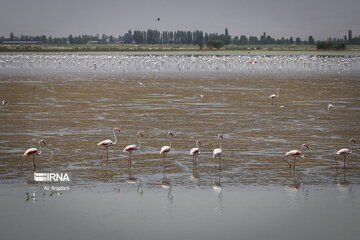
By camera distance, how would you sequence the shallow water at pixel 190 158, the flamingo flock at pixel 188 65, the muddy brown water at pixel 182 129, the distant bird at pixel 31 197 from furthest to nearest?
the flamingo flock at pixel 188 65, the muddy brown water at pixel 182 129, the distant bird at pixel 31 197, the shallow water at pixel 190 158

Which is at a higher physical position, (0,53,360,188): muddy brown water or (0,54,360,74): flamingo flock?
(0,54,360,74): flamingo flock

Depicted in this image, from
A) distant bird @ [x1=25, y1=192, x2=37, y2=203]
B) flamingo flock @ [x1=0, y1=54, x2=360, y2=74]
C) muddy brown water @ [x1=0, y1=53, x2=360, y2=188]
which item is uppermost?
flamingo flock @ [x1=0, y1=54, x2=360, y2=74]

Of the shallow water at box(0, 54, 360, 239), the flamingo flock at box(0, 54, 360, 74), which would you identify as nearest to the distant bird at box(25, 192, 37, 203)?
the shallow water at box(0, 54, 360, 239)

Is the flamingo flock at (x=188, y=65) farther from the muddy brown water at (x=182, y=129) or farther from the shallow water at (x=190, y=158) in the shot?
the shallow water at (x=190, y=158)

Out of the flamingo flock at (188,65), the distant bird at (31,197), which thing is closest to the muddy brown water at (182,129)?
the distant bird at (31,197)

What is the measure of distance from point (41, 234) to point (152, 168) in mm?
5699

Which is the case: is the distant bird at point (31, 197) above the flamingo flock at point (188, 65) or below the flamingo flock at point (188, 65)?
below

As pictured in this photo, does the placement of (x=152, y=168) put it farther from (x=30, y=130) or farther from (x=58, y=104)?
(x=58, y=104)

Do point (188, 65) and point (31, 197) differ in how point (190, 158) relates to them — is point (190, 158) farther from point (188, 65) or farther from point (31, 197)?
point (188, 65)

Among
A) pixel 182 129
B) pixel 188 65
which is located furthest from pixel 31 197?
pixel 188 65

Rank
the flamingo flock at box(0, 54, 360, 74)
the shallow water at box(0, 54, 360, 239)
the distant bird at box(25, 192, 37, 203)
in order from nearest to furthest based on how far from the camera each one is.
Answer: the shallow water at box(0, 54, 360, 239), the distant bird at box(25, 192, 37, 203), the flamingo flock at box(0, 54, 360, 74)

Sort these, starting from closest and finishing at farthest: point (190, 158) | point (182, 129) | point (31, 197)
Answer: point (31, 197) → point (190, 158) → point (182, 129)

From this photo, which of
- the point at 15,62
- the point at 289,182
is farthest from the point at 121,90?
the point at 15,62

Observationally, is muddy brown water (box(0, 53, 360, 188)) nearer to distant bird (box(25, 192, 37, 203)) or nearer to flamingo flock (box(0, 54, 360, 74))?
distant bird (box(25, 192, 37, 203))
